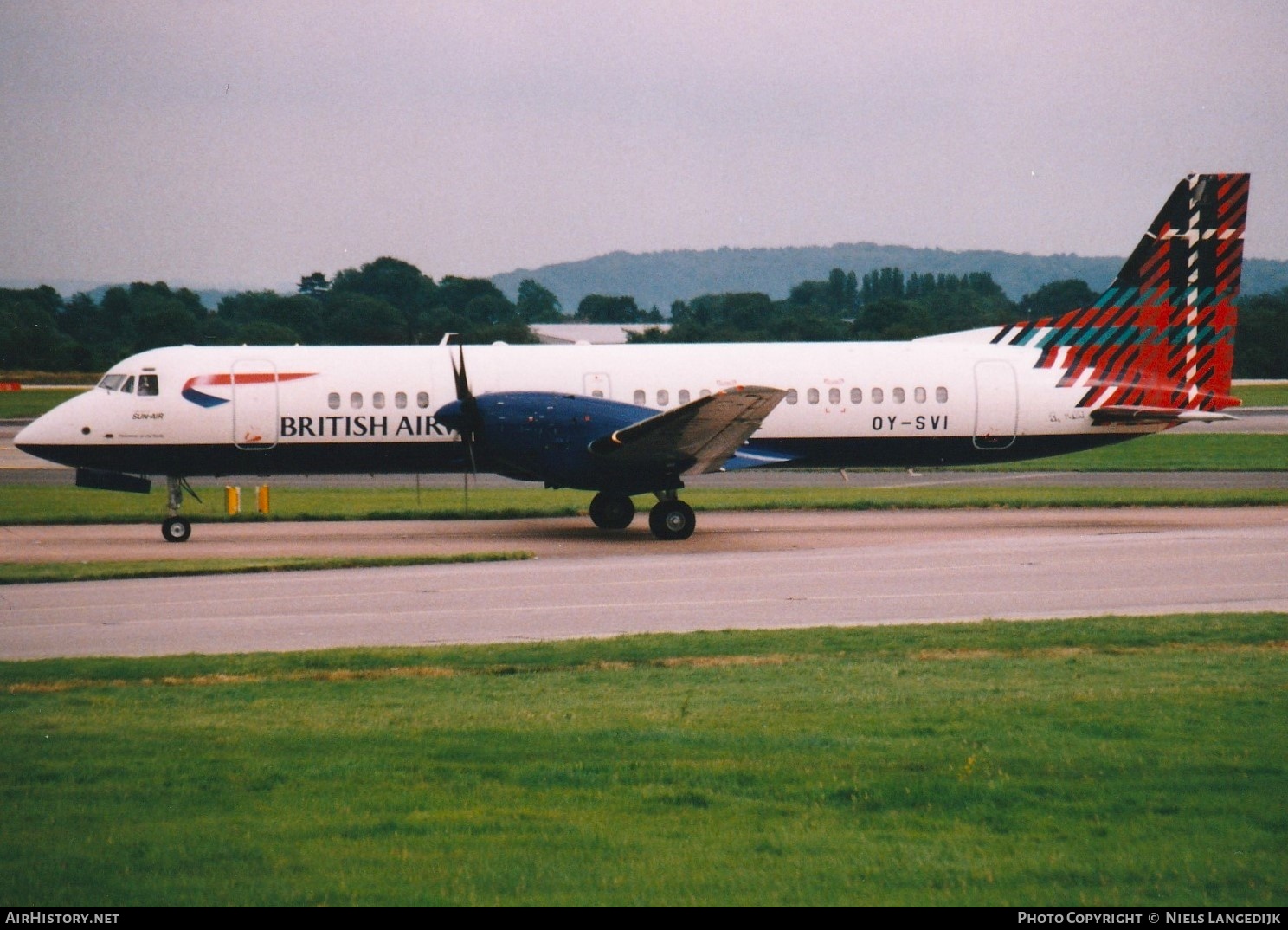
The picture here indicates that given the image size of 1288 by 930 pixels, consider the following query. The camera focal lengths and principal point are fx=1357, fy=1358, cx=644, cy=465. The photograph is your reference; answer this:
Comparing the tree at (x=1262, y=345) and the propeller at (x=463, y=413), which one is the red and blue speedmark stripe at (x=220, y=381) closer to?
the propeller at (x=463, y=413)

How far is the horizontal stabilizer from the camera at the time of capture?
87.5ft

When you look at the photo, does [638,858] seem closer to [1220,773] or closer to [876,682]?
[1220,773]

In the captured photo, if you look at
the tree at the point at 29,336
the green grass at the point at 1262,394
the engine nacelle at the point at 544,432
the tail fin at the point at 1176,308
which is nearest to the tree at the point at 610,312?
the tree at the point at 29,336

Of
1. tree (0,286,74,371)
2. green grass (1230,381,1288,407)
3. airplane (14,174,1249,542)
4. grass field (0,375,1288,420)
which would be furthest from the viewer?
A: green grass (1230,381,1288,407)

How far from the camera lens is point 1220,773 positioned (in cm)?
891

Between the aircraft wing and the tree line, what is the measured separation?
26.3 meters

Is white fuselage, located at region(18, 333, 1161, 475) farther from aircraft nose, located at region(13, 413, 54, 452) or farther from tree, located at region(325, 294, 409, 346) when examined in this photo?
tree, located at region(325, 294, 409, 346)

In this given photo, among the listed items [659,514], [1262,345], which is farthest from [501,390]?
[1262,345]

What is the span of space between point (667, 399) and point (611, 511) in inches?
96.0

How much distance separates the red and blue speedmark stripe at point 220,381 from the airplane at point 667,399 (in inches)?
1.3

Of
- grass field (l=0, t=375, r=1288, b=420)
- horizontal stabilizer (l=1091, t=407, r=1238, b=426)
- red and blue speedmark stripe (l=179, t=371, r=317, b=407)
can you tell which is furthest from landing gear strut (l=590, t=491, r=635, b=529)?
grass field (l=0, t=375, r=1288, b=420)

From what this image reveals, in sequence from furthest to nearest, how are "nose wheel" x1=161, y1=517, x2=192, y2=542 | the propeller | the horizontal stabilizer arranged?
the horizontal stabilizer
"nose wheel" x1=161, y1=517, x2=192, y2=542
the propeller
